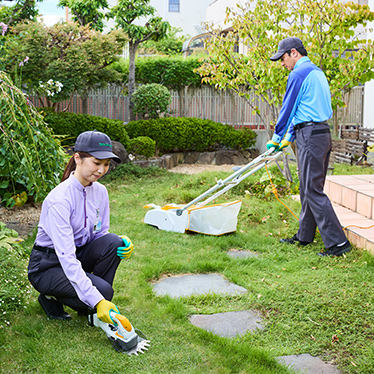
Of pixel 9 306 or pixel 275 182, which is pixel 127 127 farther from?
pixel 9 306

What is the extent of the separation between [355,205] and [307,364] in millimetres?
3071

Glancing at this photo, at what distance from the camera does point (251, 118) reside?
14898 millimetres

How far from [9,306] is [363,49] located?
508cm

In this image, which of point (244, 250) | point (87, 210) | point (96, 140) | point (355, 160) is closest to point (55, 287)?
point (87, 210)

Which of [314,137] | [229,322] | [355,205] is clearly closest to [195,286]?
[229,322]

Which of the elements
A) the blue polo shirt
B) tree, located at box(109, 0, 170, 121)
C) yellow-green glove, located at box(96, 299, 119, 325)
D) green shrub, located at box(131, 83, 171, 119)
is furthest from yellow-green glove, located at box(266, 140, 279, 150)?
tree, located at box(109, 0, 170, 121)

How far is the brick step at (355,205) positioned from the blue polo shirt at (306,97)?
44.3 inches

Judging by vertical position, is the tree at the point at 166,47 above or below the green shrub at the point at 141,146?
above

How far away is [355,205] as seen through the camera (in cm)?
537

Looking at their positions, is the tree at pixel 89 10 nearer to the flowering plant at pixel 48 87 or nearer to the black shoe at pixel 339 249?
the flowering plant at pixel 48 87

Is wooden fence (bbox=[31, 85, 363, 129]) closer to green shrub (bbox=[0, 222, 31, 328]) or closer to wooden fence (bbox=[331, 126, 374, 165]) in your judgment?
wooden fence (bbox=[331, 126, 374, 165])

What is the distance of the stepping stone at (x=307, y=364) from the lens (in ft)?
8.41

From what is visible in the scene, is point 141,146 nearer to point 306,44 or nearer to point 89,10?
point 306,44

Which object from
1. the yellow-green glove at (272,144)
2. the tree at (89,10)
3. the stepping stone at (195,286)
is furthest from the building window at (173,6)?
the stepping stone at (195,286)
